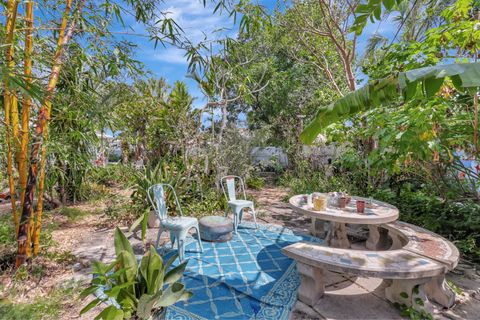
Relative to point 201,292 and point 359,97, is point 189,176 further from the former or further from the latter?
point 359,97

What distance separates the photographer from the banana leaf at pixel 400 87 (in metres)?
1.21

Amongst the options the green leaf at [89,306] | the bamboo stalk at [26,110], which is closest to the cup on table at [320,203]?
the green leaf at [89,306]

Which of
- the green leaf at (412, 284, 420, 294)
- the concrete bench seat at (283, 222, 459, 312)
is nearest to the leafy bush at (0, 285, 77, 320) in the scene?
the concrete bench seat at (283, 222, 459, 312)

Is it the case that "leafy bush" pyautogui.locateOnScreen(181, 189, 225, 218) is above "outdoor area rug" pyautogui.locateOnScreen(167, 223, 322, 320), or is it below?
above

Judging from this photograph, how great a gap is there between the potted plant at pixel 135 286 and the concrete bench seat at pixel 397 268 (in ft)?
3.49

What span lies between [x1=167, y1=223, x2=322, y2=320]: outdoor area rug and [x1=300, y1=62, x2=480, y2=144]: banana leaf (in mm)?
1524

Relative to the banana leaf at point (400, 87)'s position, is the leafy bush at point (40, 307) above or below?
below

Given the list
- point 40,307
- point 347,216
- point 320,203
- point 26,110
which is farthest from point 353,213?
point 26,110

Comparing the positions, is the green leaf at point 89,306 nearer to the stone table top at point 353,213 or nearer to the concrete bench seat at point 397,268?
the concrete bench seat at point 397,268

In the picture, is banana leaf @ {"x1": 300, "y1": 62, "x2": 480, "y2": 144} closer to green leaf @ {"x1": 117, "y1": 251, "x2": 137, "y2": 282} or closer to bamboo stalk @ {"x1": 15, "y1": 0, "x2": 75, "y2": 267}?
green leaf @ {"x1": 117, "y1": 251, "x2": 137, "y2": 282}

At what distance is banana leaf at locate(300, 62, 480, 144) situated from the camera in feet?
3.97

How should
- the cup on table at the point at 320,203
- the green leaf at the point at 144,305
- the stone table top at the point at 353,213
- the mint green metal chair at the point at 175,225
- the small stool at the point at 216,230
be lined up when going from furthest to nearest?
1. the small stool at the point at 216,230
2. the cup on table at the point at 320,203
3. the mint green metal chair at the point at 175,225
4. the stone table top at the point at 353,213
5. the green leaf at the point at 144,305

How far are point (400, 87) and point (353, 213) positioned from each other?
2164 millimetres

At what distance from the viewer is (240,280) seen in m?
2.68
